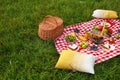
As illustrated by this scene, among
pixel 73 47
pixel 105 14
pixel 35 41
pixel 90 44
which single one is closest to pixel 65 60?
pixel 73 47

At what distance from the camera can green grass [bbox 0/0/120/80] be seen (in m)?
4.25

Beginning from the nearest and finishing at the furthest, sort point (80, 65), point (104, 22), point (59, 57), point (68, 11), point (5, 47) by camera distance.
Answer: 1. point (80, 65)
2. point (59, 57)
3. point (5, 47)
4. point (104, 22)
5. point (68, 11)

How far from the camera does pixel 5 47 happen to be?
192 inches

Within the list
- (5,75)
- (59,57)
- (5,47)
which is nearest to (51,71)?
(59,57)

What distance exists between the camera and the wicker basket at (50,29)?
16.2ft

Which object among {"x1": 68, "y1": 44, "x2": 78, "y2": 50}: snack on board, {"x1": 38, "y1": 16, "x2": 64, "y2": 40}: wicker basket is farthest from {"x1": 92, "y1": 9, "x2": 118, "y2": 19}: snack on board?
{"x1": 68, "y1": 44, "x2": 78, "y2": 50}: snack on board

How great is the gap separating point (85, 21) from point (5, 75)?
221cm

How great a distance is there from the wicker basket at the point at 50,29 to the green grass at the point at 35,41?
0.39 ft

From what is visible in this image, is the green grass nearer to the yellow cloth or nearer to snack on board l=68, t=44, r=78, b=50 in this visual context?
the yellow cloth

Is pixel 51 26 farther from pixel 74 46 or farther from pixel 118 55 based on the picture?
pixel 118 55

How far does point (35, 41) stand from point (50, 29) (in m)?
0.39

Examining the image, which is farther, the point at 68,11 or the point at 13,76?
the point at 68,11

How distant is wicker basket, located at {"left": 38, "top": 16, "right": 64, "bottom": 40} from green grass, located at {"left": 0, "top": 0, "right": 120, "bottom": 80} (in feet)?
0.39

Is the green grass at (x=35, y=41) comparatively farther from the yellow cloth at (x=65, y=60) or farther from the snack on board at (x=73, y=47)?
the snack on board at (x=73, y=47)
